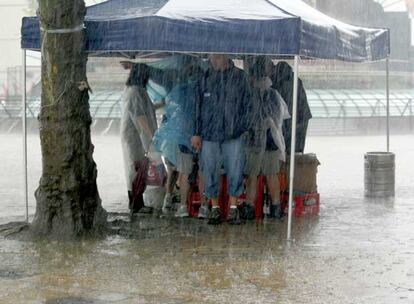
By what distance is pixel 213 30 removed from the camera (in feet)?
32.7

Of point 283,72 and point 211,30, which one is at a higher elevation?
point 211,30

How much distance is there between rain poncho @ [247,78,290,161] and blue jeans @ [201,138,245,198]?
0.94ft

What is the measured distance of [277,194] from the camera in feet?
37.5

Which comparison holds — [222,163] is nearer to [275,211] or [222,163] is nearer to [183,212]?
[183,212]

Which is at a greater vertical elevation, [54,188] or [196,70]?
[196,70]

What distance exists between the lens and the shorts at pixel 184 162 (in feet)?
37.2

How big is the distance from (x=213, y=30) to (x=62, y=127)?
183 cm

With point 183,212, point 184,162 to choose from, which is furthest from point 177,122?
point 183,212

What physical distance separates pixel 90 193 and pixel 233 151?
5.40 feet

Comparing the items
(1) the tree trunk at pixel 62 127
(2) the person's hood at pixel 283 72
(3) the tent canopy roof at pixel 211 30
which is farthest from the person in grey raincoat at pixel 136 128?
(1) the tree trunk at pixel 62 127

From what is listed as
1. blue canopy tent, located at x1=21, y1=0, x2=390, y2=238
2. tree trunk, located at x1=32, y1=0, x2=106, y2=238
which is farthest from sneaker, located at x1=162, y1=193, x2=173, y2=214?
blue canopy tent, located at x1=21, y1=0, x2=390, y2=238

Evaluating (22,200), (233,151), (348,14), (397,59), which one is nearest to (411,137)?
(348,14)

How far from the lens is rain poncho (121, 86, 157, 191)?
11844 millimetres

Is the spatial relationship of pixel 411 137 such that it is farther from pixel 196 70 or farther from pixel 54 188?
pixel 54 188
